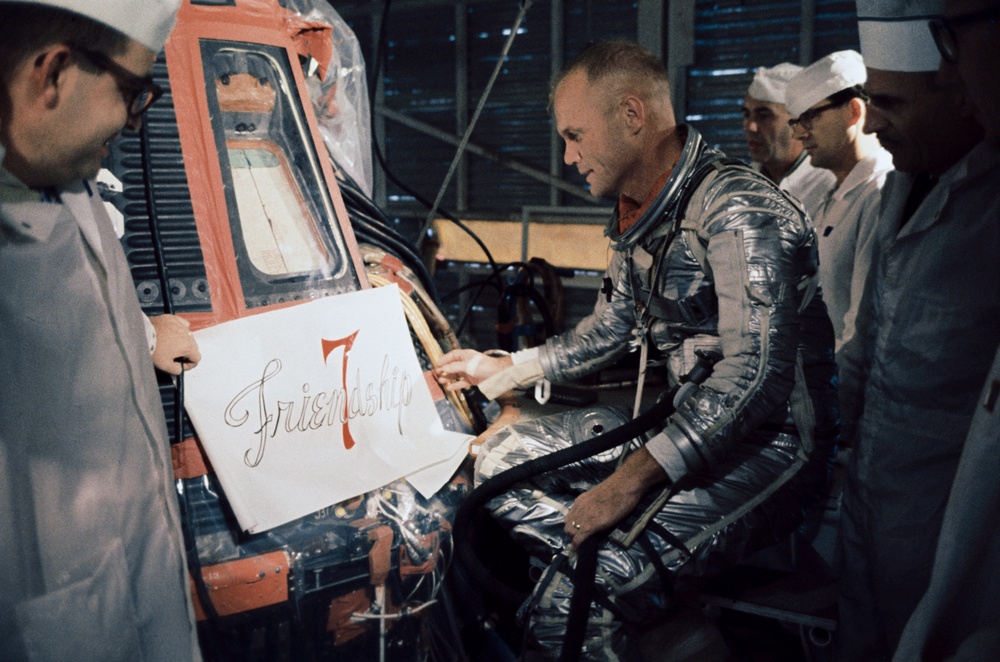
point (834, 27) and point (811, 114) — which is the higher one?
point (834, 27)

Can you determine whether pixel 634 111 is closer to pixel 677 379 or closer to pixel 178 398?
pixel 677 379

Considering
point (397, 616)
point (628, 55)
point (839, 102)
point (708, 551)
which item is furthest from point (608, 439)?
point (839, 102)

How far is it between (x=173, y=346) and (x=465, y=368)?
0.88m

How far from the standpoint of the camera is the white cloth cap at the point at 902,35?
1601 millimetres

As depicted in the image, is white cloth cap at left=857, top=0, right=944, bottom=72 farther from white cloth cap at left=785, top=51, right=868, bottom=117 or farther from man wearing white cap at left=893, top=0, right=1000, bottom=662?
white cloth cap at left=785, top=51, right=868, bottom=117

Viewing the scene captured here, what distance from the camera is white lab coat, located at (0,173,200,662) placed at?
3.43 ft

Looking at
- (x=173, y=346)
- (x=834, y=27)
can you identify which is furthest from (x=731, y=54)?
(x=173, y=346)

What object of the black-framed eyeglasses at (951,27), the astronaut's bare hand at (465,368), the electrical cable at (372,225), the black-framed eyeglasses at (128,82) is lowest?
the astronaut's bare hand at (465,368)

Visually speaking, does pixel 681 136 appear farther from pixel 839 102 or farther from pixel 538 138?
pixel 538 138

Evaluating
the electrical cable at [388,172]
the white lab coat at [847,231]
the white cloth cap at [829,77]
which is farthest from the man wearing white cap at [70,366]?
the white cloth cap at [829,77]

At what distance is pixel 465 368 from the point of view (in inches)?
88.9

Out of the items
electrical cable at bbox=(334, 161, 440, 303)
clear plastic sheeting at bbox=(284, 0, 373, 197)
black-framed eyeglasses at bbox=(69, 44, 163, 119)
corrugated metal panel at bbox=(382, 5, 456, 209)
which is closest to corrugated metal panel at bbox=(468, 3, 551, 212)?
corrugated metal panel at bbox=(382, 5, 456, 209)

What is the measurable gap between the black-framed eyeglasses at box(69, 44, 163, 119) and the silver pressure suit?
1.18 m

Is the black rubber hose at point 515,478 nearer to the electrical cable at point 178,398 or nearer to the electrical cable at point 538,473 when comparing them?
the electrical cable at point 538,473
